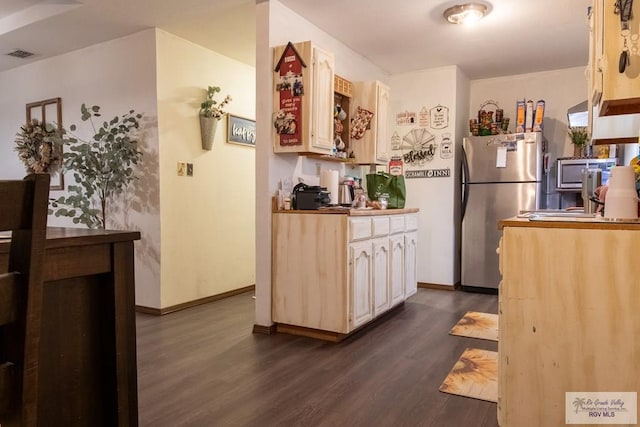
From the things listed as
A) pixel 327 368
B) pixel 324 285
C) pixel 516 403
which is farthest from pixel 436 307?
pixel 516 403

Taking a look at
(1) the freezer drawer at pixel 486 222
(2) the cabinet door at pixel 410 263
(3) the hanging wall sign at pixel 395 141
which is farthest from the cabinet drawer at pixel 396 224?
(3) the hanging wall sign at pixel 395 141

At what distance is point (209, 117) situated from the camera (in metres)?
3.99

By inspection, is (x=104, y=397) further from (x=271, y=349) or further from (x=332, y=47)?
(x=332, y=47)

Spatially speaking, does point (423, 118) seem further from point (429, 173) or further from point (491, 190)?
A: point (491, 190)

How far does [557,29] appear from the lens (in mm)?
3627

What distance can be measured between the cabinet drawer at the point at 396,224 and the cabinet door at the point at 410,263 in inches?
5.8

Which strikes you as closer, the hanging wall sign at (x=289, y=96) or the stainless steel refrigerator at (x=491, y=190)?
the hanging wall sign at (x=289, y=96)

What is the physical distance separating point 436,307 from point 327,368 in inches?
70.6

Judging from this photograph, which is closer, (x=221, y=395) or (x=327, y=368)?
(x=221, y=395)

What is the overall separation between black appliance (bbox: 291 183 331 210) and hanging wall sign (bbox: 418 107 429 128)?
7.07ft

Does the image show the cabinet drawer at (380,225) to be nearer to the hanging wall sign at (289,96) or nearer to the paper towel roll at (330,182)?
the paper towel roll at (330,182)

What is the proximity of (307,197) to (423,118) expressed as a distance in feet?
7.60

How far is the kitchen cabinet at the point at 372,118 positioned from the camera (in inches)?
155

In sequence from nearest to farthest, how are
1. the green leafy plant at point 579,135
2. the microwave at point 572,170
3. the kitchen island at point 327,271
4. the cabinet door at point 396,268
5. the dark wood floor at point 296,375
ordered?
the dark wood floor at point 296,375 → the kitchen island at point 327,271 → the cabinet door at point 396,268 → the microwave at point 572,170 → the green leafy plant at point 579,135
